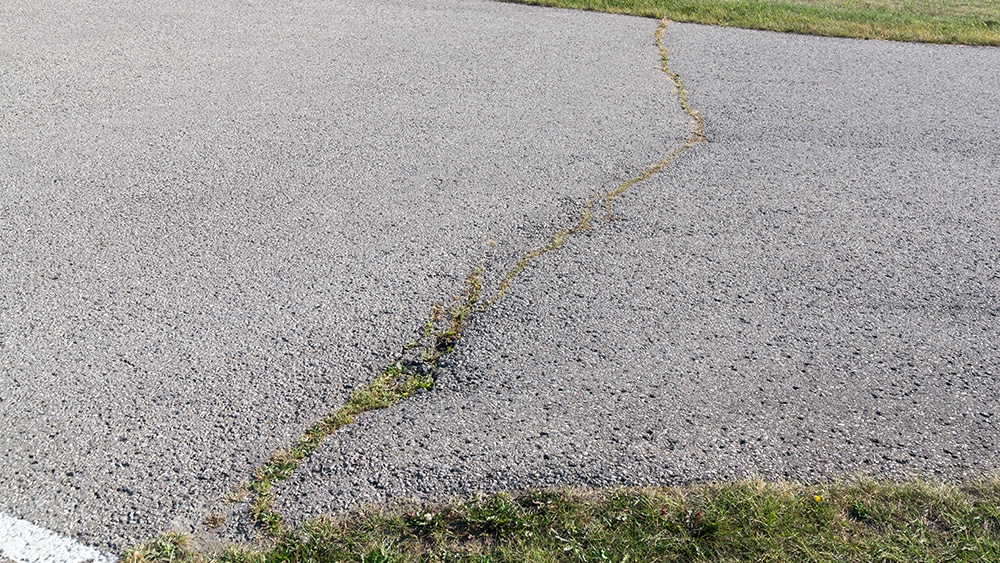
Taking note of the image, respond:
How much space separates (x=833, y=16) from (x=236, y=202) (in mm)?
7596

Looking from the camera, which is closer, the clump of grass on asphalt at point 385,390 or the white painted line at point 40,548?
the white painted line at point 40,548

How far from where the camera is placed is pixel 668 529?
2900 mm

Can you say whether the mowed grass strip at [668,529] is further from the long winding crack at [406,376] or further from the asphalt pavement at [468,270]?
the long winding crack at [406,376]

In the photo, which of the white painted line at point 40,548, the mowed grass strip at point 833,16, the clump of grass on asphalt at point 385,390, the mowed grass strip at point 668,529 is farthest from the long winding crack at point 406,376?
the mowed grass strip at point 833,16

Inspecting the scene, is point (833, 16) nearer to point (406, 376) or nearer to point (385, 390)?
point (406, 376)

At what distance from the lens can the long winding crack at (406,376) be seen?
9.87 ft

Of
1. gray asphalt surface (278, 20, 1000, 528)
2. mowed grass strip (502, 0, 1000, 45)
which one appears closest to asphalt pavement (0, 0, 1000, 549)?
gray asphalt surface (278, 20, 1000, 528)

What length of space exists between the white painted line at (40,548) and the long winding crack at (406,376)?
487mm

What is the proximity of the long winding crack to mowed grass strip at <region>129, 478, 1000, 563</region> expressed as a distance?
0.25 m

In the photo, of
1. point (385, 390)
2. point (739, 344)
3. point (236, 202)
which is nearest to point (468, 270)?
point (385, 390)

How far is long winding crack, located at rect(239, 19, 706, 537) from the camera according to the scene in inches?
118

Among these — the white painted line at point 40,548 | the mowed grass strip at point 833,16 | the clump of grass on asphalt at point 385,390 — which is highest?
the mowed grass strip at point 833,16

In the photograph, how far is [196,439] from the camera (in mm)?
3227

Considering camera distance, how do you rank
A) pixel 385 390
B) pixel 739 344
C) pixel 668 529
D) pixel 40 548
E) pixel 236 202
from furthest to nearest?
pixel 236 202, pixel 739 344, pixel 385 390, pixel 668 529, pixel 40 548
